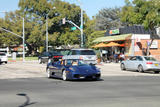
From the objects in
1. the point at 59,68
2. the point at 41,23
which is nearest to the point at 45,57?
the point at 59,68

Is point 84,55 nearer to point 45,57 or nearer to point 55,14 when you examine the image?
point 45,57

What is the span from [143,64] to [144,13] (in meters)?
9.98

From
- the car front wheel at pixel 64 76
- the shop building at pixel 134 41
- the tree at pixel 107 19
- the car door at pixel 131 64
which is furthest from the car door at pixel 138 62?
the tree at pixel 107 19

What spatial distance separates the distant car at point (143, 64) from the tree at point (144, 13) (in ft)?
22.8

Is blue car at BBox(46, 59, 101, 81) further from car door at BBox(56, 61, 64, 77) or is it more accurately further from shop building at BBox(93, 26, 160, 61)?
shop building at BBox(93, 26, 160, 61)

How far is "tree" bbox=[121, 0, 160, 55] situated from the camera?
32656 millimetres

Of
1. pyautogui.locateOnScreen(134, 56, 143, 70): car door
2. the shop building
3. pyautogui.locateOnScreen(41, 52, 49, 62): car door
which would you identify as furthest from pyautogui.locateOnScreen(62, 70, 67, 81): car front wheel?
the shop building

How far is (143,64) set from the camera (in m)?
26.0

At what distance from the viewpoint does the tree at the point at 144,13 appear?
107ft

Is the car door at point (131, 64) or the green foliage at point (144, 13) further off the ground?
the green foliage at point (144, 13)

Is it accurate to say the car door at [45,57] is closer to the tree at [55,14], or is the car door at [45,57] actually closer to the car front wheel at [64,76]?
the car front wheel at [64,76]

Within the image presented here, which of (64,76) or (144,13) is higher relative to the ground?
(144,13)

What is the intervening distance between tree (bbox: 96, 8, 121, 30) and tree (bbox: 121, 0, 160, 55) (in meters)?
50.9

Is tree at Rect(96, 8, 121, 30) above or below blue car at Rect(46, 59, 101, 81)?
above
